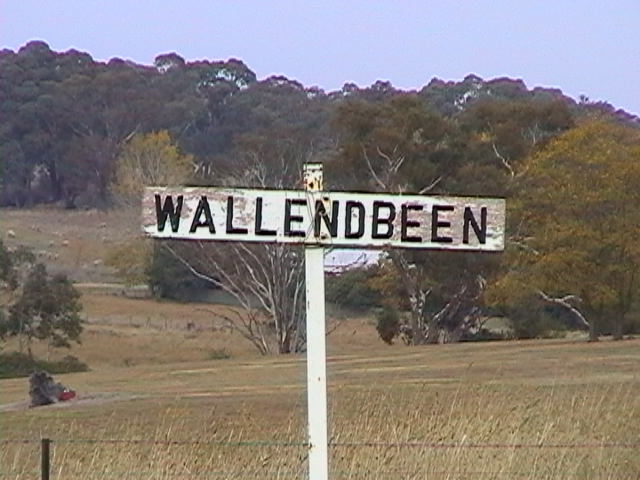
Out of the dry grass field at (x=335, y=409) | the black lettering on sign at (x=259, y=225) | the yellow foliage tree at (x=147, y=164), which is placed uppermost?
the yellow foliage tree at (x=147, y=164)

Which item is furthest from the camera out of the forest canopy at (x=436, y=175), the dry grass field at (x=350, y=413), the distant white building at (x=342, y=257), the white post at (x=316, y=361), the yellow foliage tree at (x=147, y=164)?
the yellow foliage tree at (x=147, y=164)

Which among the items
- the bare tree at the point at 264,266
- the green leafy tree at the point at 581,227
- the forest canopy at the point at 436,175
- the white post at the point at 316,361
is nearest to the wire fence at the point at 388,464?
the white post at the point at 316,361

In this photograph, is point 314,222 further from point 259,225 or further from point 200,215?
→ point 200,215

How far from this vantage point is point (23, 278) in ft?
159

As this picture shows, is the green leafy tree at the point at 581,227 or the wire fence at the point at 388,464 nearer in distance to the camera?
the wire fence at the point at 388,464

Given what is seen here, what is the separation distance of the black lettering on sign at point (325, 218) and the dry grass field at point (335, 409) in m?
3.17

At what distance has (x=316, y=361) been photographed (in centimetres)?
652

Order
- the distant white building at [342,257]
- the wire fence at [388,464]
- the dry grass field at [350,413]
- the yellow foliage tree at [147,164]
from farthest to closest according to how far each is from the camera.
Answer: the yellow foliage tree at [147,164]
the dry grass field at [350,413]
the wire fence at [388,464]
the distant white building at [342,257]

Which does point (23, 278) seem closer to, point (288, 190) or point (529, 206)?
point (529, 206)

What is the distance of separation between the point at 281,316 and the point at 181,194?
43450 millimetres

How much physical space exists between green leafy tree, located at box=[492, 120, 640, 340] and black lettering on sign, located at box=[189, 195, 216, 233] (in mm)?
35811

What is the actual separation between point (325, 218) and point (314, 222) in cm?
5

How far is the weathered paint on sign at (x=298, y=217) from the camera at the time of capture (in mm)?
6543

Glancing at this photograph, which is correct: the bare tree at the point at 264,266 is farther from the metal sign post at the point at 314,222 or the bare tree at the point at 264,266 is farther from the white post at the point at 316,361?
the white post at the point at 316,361
